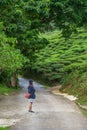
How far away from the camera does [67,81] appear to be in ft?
106

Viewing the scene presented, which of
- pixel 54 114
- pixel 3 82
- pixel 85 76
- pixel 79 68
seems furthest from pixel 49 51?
pixel 54 114

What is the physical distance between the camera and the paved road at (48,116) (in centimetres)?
1608

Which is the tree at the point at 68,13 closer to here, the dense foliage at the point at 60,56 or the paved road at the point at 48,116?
the dense foliage at the point at 60,56

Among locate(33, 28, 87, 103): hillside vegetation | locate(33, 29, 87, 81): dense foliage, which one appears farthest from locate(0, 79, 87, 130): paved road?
locate(33, 29, 87, 81): dense foliage

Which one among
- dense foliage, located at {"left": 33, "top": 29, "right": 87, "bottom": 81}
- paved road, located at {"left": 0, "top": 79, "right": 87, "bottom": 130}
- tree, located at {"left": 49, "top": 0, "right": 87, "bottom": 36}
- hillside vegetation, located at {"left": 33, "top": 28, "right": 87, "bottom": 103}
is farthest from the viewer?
dense foliage, located at {"left": 33, "top": 29, "right": 87, "bottom": 81}

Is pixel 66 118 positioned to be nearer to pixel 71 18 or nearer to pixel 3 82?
pixel 71 18

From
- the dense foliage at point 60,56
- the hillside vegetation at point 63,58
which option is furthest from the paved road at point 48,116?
the dense foliage at point 60,56

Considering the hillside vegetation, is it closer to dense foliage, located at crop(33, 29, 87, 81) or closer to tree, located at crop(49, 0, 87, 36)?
dense foliage, located at crop(33, 29, 87, 81)

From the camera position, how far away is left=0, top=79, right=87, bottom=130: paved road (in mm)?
16078

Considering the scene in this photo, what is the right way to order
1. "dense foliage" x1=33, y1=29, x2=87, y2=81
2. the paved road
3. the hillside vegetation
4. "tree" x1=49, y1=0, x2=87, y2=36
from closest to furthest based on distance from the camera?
the paved road
"tree" x1=49, y1=0, x2=87, y2=36
the hillside vegetation
"dense foliage" x1=33, y1=29, x2=87, y2=81

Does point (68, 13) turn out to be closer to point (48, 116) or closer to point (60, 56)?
point (48, 116)

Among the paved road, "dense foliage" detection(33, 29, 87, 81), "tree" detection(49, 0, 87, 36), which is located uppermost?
"tree" detection(49, 0, 87, 36)

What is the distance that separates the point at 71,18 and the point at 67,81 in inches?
194

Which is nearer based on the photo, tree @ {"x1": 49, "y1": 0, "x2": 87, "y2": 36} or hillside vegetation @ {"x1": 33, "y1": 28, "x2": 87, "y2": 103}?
tree @ {"x1": 49, "y1": 0, "x2": 87, "y2": 36}
